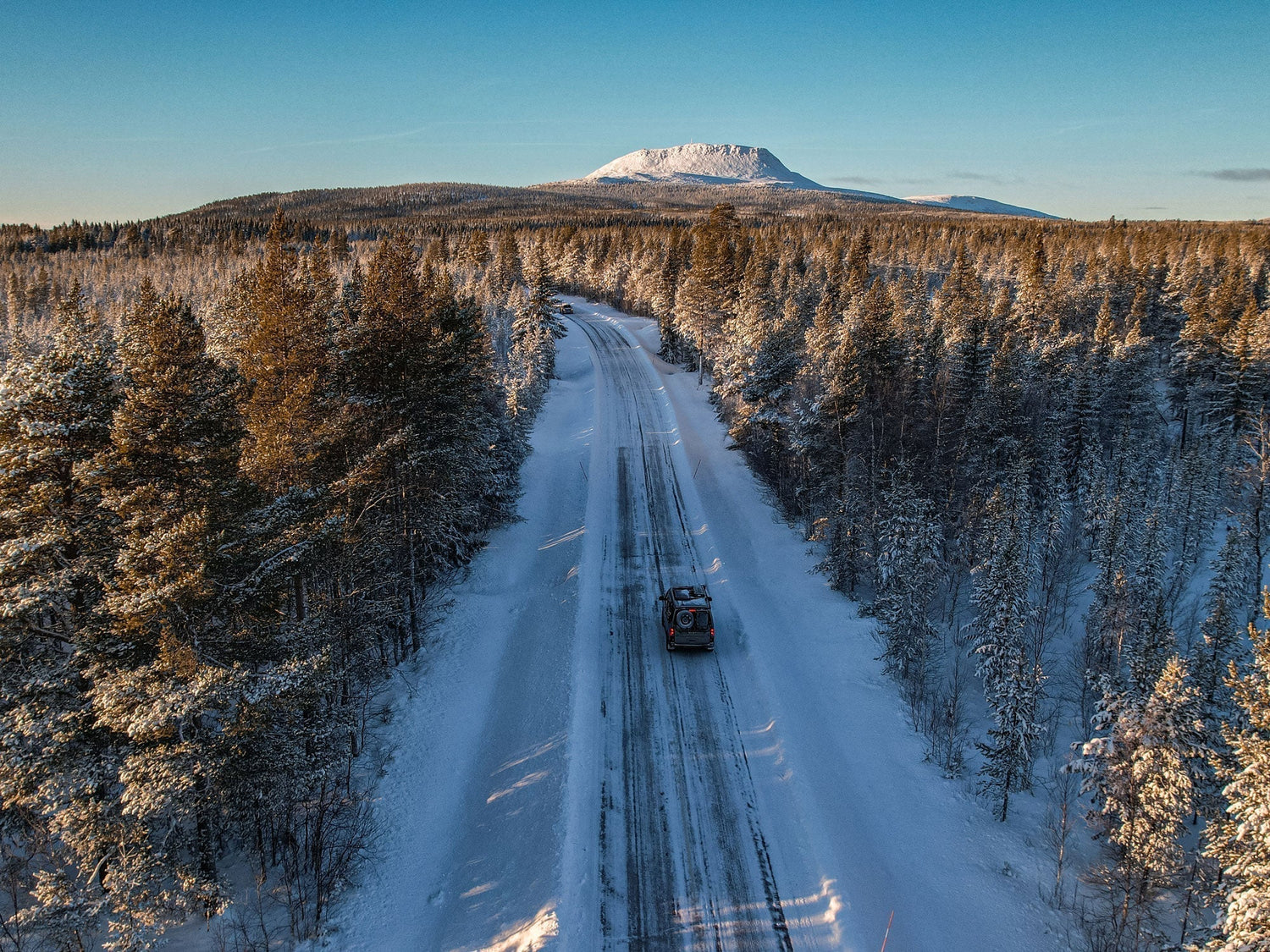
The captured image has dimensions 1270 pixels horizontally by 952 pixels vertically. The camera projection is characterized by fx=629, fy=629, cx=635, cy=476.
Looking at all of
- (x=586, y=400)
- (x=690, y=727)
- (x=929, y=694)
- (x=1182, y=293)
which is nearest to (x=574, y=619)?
(x=690, y=727)

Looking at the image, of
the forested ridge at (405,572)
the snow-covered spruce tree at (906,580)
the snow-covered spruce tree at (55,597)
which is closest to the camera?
the snow-covered spruce tree at (55,597)

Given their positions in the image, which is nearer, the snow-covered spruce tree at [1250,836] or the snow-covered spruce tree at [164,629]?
the snow-covered spruce tree at [1250,836]

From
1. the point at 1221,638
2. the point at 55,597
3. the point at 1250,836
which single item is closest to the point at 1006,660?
the point at 1221,638

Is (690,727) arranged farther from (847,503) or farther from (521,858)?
(847,503)

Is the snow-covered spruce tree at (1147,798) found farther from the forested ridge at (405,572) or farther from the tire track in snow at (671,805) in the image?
the tire track in snow at (671,805)

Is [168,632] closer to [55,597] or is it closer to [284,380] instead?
[55,597]

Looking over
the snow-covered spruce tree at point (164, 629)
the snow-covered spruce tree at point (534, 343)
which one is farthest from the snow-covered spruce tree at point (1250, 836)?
the snow-covered spruce tree at point (534, 343)
